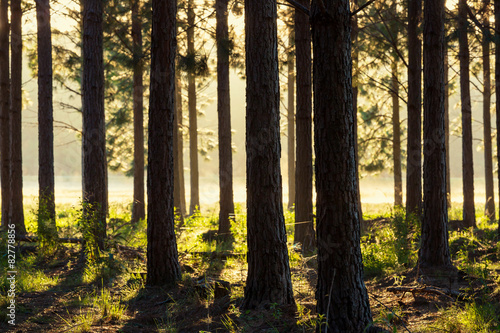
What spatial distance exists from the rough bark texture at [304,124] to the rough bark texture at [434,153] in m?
2.70

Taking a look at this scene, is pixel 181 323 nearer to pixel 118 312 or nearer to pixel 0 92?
pixel 118 312

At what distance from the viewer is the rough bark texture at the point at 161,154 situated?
7.31m

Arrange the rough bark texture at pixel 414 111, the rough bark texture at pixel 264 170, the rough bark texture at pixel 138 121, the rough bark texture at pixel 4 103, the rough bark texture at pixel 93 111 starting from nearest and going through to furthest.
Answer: the rough bark texture at pixel 264 170
the rough bark texture at pixel 93 111
the rough bark texture at pixel 414 111
the rough bark texture at pixel 4 103
the rough bark texture at pixel 138 121

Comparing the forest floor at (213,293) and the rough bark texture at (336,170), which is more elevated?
the rough bark texture at (336,170)

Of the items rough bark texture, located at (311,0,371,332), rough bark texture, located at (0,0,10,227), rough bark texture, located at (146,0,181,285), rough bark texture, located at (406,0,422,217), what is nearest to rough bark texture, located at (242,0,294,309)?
rough bark texture, located at (311,0,371,332)

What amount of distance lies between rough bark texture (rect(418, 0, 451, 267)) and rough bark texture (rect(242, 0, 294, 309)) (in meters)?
3.28

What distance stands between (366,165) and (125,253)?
15.3 m

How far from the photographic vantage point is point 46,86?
12.2 meters

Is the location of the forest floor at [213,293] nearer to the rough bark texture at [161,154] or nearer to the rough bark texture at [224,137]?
the rough bark texture at [161,154]

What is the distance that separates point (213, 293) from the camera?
6.53 m

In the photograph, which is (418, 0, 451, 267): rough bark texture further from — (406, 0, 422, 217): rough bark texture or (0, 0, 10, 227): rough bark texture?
(0, 0, 10, 227): rough bark texture

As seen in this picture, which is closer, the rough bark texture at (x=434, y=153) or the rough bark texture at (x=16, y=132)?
the rough bark texture at (x=434, y=153)

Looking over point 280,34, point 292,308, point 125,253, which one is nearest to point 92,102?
point 125,253

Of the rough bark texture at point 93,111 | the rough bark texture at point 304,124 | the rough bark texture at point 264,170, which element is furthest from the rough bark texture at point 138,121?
the rough bark texture at point 264,170
